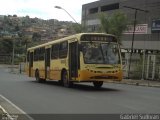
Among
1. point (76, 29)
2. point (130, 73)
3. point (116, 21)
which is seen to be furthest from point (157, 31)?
point (130, 73)

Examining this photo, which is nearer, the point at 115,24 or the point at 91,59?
the point at 91,59

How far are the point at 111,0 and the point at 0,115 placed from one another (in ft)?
282

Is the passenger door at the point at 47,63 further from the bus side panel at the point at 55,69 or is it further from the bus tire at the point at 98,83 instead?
the bus tire at the point at 98,83

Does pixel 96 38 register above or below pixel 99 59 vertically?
above

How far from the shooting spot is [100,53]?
76.8ft

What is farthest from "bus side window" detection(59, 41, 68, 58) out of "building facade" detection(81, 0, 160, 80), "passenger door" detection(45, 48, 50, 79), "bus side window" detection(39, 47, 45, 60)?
"building facade" detection(81, 0, 160, 80)

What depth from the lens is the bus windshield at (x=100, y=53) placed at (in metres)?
23.2

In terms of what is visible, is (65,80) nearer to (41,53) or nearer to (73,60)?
(73,60)

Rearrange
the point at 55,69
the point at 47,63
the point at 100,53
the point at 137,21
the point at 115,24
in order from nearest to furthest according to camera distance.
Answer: the point at 100,53
the point at 55,69
the point at 47,63
the point at 115,24
the point at 137,21

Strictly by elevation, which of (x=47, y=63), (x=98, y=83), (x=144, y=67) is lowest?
(x=98, y=83)

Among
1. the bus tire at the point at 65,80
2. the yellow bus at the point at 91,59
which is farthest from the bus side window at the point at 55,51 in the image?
the yellow bus at the point at 91,59

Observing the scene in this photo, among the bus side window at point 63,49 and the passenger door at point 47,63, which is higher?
the bus side window at point 63,49

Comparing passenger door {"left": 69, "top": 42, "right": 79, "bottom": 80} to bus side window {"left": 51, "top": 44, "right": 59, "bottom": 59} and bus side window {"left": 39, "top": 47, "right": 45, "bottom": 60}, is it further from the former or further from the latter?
bus side window {"left": 39, "top": 47, "right": 45, "bottom": 60}

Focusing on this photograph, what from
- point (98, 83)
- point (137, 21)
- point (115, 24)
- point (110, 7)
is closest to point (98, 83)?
point (98, 83)
